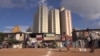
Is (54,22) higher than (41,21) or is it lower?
lower

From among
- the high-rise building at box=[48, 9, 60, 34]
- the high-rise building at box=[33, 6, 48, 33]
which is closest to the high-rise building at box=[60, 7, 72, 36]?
the high-rise building at box=[48, 9, 60, 34]

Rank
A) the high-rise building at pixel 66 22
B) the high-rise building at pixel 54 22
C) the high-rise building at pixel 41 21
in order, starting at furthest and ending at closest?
the high-rise building at pixel 54 22 < the high-rise building at pixel 41 21 < the high-rise building at pixel 66 22

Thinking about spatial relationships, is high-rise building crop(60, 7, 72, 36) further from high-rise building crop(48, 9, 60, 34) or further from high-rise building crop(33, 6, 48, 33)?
high-rise building crop(33, 6, 48, 33)

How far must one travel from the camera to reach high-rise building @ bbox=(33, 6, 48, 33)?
10646 cm

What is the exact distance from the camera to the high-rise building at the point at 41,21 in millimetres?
106463

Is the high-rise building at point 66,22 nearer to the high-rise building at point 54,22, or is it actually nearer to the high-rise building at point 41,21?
the high-rise building at point 54,22

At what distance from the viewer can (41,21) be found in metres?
109

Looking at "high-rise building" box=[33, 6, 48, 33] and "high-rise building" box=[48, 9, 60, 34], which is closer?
"high-rise building" box=[33, 6, 48, 33]

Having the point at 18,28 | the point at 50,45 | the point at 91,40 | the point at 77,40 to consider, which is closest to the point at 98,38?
the point at 77,40

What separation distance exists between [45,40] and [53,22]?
44.4 meters

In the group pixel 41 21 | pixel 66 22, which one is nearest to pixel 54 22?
pixel 66 22

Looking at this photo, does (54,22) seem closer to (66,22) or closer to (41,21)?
(66,22)

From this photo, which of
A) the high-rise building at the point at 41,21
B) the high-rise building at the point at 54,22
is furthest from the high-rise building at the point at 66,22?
the high-rise building at the point at 41,21

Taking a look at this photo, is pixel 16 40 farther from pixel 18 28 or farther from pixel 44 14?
pixel 44 14
